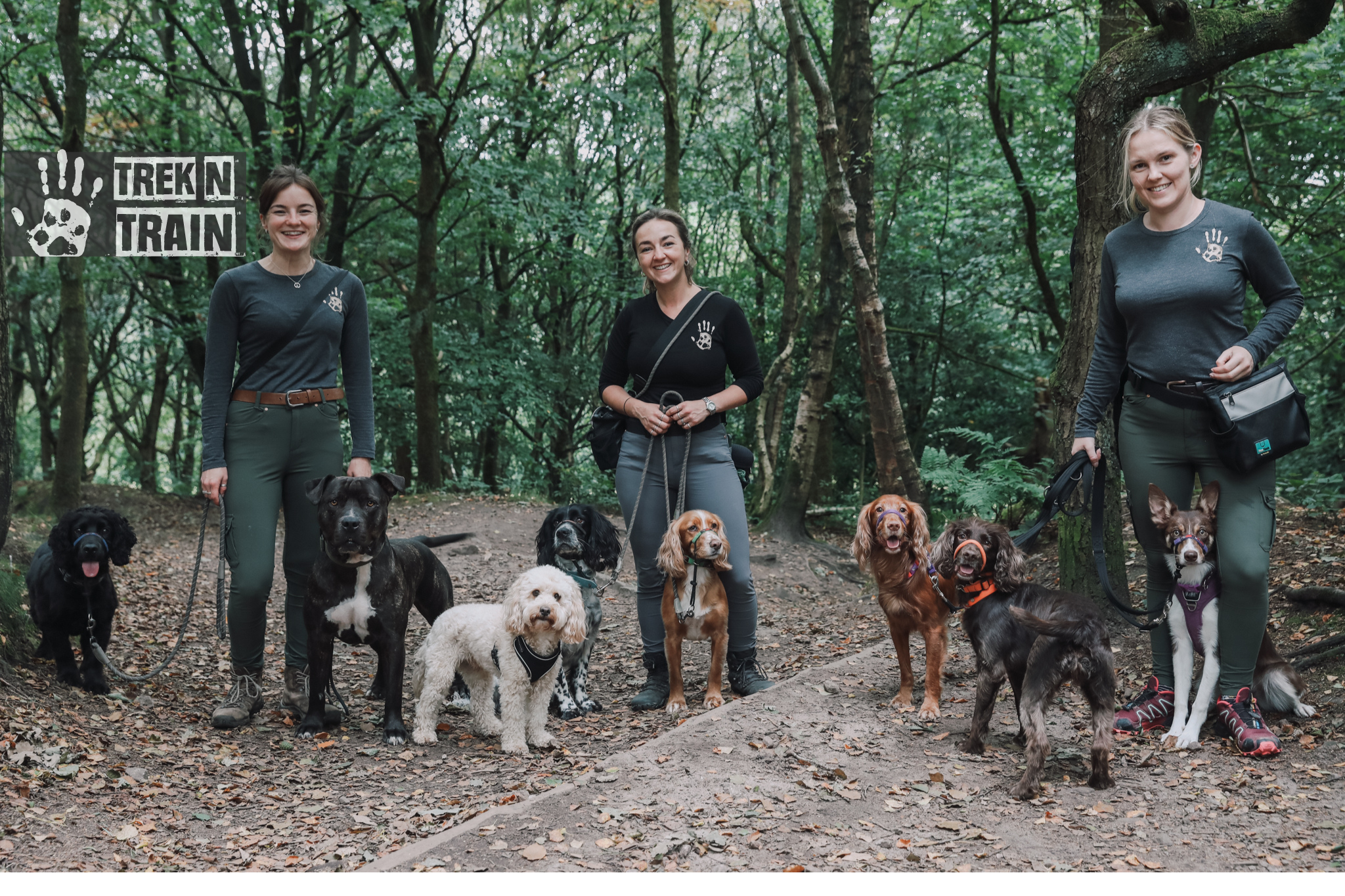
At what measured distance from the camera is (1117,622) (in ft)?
18.3

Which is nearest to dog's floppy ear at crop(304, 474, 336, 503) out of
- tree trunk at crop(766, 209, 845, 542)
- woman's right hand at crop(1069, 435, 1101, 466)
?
woman's right hand at crop(1069, 435, 1101, 466)

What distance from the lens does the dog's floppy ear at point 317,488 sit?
176 inches

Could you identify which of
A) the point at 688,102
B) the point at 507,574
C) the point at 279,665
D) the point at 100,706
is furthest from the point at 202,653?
the point at 688,102

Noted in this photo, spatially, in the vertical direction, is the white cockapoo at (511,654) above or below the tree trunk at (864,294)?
below

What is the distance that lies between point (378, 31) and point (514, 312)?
26.8 ft

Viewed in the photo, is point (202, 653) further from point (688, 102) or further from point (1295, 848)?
point (688, 102)

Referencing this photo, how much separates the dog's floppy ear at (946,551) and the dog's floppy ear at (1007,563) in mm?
163

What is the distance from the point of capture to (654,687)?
17.1 ft

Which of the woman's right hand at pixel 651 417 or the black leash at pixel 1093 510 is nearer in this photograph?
the black leash at pixel 1093 510

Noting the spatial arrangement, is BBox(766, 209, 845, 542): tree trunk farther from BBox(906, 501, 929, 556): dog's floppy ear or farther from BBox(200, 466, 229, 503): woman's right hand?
BBox(200, 466, 229, 503): woman's right hand

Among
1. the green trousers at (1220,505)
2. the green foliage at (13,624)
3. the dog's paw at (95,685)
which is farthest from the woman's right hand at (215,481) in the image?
the green trousers at (1220,505)

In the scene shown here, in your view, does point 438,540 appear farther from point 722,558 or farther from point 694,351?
point 694,351

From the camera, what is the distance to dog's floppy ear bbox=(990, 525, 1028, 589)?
4125mm

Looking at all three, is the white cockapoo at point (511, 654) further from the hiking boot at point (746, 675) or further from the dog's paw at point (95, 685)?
the dog's paw at point (95, 685)
